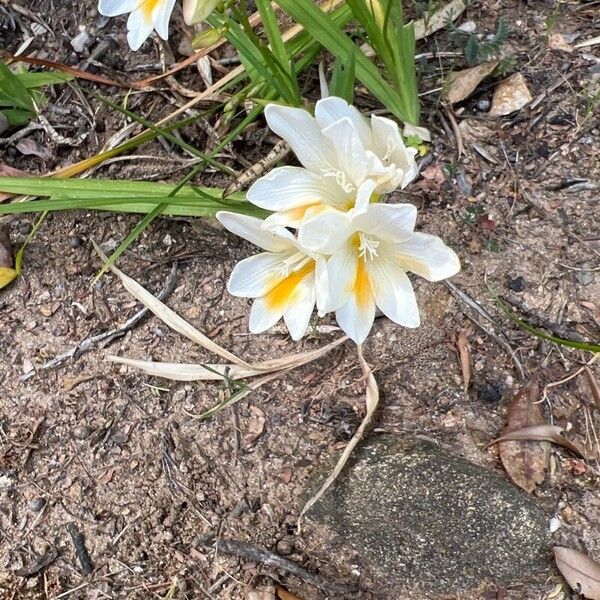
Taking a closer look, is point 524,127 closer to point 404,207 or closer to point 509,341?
point 509,341

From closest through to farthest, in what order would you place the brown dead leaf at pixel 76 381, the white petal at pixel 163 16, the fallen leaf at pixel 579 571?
the white petal at pixel 163 16, the fallen leaf at pixel 579 571, the brown dead leaf at pixel 76 381

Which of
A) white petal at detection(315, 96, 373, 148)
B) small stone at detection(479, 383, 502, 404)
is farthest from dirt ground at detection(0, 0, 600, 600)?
white petal at detection(315, 96, 373, 148)

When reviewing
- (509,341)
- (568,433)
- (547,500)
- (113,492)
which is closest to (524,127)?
(509,341)

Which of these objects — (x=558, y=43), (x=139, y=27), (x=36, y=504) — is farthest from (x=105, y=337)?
(x=558, y=43)

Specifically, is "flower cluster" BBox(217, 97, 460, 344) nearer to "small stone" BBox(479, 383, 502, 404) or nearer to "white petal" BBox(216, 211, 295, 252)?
"white petal" BBox(216, 211, 295, 252)

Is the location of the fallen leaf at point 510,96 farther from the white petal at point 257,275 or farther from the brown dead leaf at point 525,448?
the white petal at point 257,275


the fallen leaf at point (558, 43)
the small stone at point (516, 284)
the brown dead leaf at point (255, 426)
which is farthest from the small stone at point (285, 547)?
the fallen leaf at point (558, 43)

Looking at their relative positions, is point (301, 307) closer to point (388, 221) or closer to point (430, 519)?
point (388, 221)
